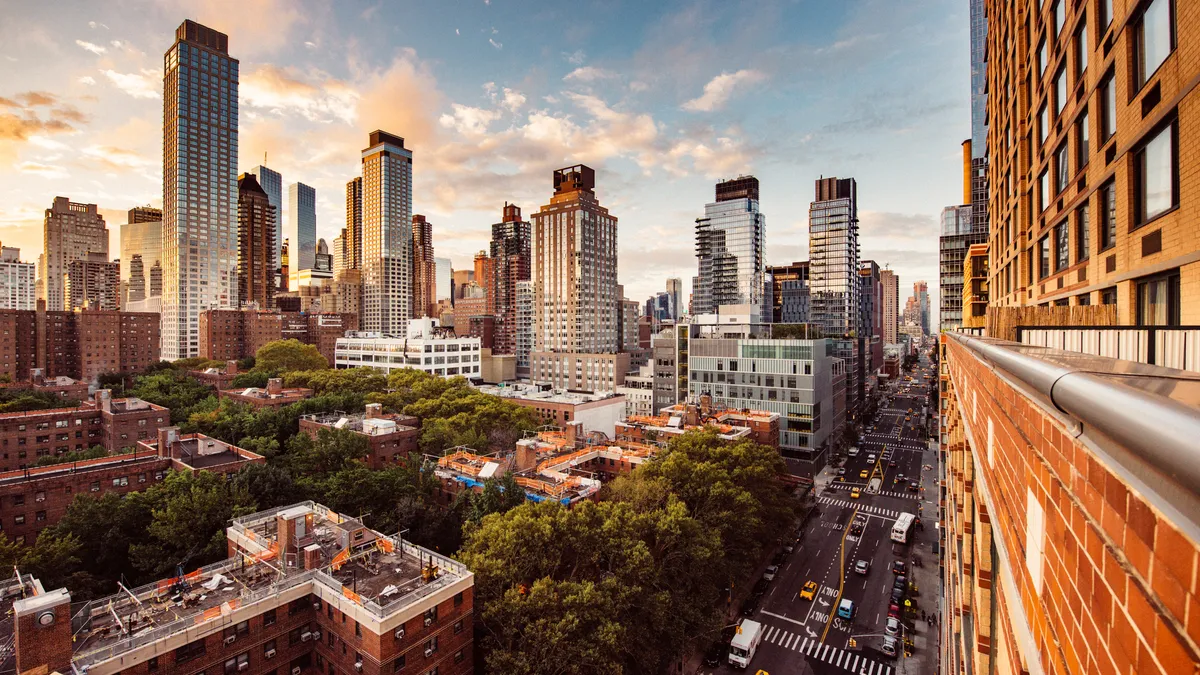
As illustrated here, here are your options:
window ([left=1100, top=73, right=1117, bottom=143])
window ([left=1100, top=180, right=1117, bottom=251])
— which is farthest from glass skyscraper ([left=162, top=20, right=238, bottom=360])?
window ([left=1100, top=73, right=1117, bottom=143])

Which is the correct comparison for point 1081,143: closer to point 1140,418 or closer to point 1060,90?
point 1060,90

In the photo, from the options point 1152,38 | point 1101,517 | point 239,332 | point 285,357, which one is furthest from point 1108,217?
point 239,332

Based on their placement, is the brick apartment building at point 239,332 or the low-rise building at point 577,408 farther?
the brick apartment building at point 239,332

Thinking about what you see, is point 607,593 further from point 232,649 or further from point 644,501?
point 232,649

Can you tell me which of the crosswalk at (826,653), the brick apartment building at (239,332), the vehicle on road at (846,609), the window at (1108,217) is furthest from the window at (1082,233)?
the brick apartment building at (239,332)

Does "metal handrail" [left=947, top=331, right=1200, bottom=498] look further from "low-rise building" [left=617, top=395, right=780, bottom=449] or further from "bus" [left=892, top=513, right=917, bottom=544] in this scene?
"bus" [left=892, top=513, right=917, bottom=544]

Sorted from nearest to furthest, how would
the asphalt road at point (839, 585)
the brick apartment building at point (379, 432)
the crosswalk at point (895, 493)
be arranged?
1. the asphalt road at point (839, 585)
2. the brick apartment building at point (379, 432)
3. the crosswalk at point (895, 493)

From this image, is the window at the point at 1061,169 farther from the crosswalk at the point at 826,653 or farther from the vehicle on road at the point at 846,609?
the vehicle on road at the point at 846,609
